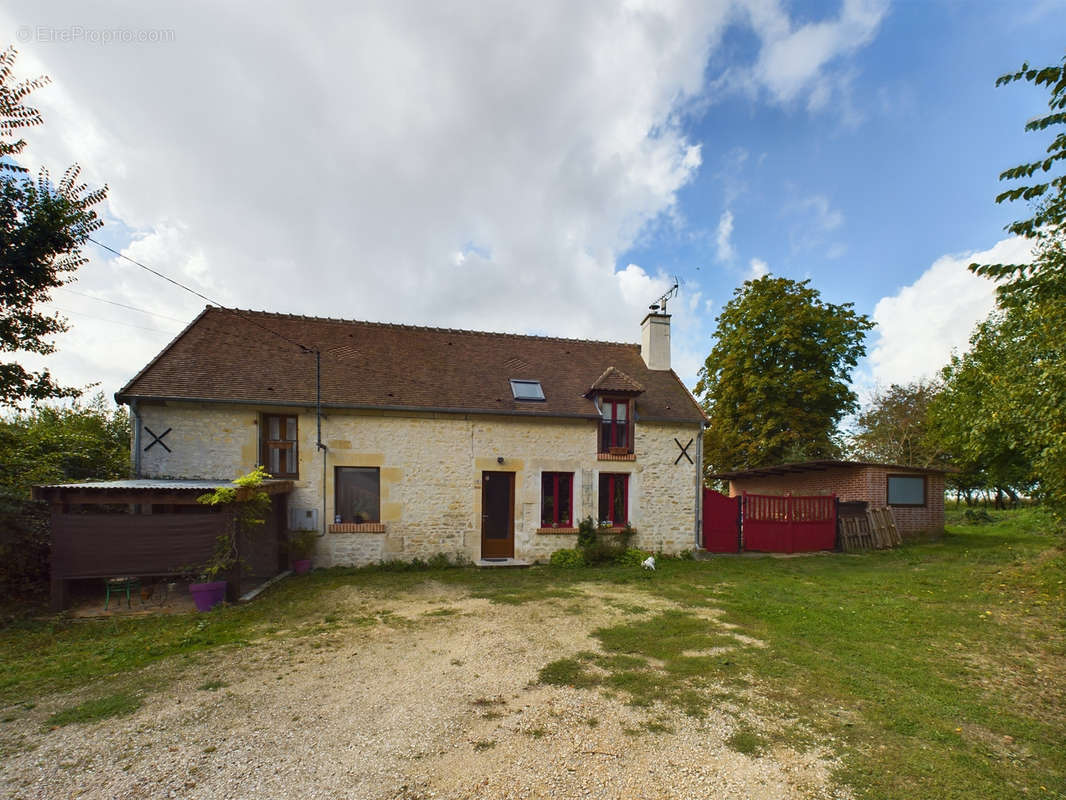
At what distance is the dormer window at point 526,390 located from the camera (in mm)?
12344

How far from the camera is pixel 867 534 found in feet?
46.8

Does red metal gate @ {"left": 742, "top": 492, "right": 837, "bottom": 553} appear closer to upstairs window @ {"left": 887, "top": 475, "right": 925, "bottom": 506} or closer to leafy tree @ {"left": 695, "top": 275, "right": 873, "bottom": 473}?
upstairs window @ {"left": 887, "top": 475, "right": 925, "bottom": 506}

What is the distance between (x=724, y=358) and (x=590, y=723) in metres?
19.5

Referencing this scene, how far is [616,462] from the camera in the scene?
1232cm

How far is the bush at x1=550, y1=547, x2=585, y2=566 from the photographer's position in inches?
450

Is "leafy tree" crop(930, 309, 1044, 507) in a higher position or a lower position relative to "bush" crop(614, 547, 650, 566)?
higher

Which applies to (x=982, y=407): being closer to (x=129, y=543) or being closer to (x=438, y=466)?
(x=438, y=466)

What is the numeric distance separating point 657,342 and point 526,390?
191 inches

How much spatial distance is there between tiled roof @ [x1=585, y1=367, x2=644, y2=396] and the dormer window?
4.48ft

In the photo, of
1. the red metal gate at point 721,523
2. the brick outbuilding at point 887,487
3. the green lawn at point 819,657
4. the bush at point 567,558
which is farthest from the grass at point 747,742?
the brick outbuilding at point 887,487

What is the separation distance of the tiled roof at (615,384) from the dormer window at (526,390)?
1364mm

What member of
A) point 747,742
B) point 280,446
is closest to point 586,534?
point 280,446

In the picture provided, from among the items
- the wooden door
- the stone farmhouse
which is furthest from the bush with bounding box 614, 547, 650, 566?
the wooden door

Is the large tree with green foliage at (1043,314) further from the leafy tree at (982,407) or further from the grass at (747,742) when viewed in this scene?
the grass at (747,742)
